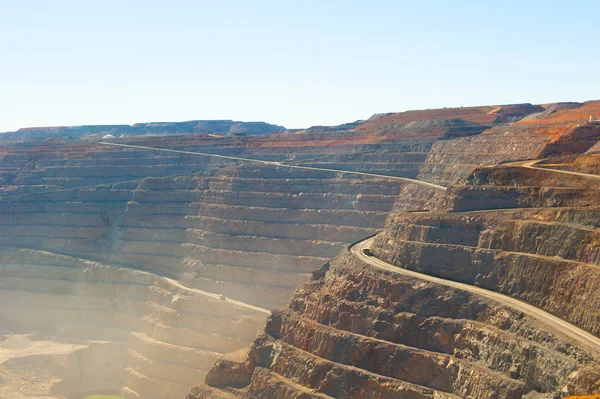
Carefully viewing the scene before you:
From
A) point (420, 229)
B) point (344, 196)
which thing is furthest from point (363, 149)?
point (420, 229)

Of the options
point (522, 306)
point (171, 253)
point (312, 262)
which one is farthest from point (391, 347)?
point (171, 253)

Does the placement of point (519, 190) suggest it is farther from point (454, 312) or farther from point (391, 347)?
point (391, 347)

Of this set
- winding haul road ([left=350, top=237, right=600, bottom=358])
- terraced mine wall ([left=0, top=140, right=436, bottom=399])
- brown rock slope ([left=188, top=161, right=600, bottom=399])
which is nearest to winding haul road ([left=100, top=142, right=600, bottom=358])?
winding haul road ([left=350, top=237, right=600, bottom=358])

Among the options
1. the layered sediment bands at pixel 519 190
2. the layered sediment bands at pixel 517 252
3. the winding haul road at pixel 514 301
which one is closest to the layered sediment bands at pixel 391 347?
the winding haul road at pixel 514 301

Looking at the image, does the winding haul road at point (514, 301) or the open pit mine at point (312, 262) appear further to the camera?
the open pit mine at point (312, 262)

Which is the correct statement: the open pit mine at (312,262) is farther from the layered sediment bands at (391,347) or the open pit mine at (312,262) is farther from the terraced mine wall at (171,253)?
the terraced mine wall at (171,253)

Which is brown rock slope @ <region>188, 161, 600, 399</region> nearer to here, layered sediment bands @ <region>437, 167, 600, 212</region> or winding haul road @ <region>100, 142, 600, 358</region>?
layered sediment bands @ <region>437, 167, 600, 212</region>
